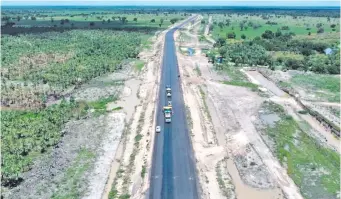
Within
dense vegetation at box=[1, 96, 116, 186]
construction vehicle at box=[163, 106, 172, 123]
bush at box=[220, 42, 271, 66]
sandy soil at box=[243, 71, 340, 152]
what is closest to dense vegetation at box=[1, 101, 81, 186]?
dense vegetation at box=[1, 96, 116, 186]

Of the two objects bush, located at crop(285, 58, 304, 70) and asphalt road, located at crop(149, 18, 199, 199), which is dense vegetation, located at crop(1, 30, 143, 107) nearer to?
asphalt road, located at crop(149, 18, 199, 199)

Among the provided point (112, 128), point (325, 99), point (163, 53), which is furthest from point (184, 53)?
point (112, 128)

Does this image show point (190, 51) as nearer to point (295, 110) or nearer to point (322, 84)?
point (322, 84)

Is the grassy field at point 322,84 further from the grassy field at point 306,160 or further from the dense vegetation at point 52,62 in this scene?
the dense vegetation at point 52,62

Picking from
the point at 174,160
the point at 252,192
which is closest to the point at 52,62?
the point at 174,160

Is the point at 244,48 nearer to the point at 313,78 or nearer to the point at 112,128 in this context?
the point at 313,78
